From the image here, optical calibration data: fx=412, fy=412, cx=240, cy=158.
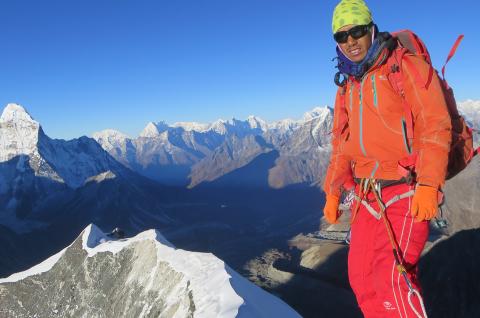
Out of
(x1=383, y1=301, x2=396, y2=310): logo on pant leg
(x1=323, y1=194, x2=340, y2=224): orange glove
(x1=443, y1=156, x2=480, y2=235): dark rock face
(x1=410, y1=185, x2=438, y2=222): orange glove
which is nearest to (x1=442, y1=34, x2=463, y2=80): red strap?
(x1=410, y1=185, x2=438, y2=222): orange glove

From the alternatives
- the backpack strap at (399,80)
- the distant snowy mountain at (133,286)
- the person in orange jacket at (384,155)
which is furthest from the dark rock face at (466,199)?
the backpack strap at (399,80)

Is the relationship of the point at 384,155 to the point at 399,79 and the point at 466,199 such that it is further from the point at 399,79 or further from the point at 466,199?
the point at 466,199

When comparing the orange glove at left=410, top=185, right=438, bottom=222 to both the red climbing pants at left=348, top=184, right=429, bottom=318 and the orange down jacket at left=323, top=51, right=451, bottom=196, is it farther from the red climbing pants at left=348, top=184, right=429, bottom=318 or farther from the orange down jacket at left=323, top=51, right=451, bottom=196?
the red climbing pants at left=348, top=184, right=429, bottom=318

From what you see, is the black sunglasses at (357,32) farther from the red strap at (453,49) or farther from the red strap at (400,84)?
the red strap at (453,49)

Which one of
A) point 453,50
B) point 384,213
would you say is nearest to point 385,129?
point 384,213

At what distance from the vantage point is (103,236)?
124 feet

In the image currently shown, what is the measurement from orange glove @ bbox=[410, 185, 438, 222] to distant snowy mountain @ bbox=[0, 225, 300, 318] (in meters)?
8.85

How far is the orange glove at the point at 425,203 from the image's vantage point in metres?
6.57

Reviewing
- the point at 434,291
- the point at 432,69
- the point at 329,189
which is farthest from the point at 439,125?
the point at 434,291

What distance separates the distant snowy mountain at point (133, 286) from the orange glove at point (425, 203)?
8848 millimetres

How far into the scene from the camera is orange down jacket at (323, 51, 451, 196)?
21.7ft

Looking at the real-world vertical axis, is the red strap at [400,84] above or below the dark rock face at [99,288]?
above

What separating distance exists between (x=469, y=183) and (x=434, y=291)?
27.1 m

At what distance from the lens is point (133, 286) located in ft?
89.1
